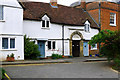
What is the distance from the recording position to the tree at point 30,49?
18391 millimetres

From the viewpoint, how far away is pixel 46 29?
21.0 metres

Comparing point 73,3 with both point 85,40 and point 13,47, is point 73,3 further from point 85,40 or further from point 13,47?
point 13,47

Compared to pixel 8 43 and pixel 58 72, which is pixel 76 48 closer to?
pixel 8 43

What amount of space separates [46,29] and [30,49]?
371 cm

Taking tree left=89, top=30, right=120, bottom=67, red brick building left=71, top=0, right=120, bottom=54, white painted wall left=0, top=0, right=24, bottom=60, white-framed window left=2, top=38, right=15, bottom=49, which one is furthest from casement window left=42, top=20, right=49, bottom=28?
red brick building left=71, top=0, right=120, bottom=54

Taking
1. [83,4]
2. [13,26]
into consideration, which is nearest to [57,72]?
[13,26]

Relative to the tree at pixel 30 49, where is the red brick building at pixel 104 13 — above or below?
above

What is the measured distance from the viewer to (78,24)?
78.0 ft

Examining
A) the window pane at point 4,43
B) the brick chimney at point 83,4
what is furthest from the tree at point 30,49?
the brick chimney at point 83,4

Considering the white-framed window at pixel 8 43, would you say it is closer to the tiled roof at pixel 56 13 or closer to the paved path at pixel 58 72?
the tiled roof at pixel 56 13

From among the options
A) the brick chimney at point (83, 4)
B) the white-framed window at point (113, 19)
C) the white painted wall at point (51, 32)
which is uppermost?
the brick chimney at point (83, 4)

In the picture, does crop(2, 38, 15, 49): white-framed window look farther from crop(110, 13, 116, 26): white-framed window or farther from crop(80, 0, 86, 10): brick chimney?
crop(110, 13, 116, 26): white-framed window

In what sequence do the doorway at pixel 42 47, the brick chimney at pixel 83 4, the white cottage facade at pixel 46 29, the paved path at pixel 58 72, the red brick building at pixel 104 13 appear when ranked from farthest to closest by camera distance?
the brick chimney at pixel 83 4
the red brick building at pixel 104 13
the doorway at pixel 42 47
the white cottage facade at pixel 46 29
the paved path at pixel 58 72

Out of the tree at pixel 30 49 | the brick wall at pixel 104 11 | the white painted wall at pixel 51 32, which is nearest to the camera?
the tree at pixel 30 49
